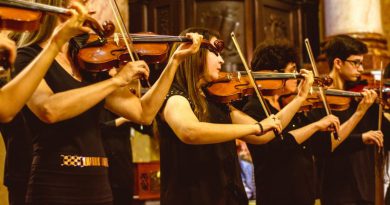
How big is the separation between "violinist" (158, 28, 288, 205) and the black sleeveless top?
1.88 ft

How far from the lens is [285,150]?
10.9 ft

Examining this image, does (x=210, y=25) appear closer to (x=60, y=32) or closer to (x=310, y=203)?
(x=310, y=203)

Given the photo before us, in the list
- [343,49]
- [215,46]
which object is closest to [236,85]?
[215,46]

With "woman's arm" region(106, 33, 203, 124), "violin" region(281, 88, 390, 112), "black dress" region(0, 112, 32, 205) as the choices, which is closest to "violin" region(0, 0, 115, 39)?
"woman's arm" region(106, 33, 203, 124)

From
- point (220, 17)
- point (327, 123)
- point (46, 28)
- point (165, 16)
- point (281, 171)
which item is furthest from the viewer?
point (165, 16)

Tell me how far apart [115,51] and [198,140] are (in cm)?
58

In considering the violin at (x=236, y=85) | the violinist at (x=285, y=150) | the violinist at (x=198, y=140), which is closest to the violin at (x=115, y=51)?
the violinist at (x=198, y=140)

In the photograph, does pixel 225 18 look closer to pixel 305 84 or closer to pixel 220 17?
pixel 220 17

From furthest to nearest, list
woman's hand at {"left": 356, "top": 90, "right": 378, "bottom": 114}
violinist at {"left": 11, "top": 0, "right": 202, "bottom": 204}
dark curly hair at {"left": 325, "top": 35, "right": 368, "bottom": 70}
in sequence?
dark curly hair at {"left": 325, "top": 35, "right": 368, "bottom": 70}
woman's hand at {"left": 356, "top": 90, "right": 378, "bottom": 114}
violinist at {"left": 11, "top": 0, "right": 202, "bottom": 204}

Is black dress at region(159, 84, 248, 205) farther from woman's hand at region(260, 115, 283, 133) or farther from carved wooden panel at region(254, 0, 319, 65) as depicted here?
carved wooden panel at region(254, 0, 319, 65)

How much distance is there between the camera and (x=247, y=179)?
618 cm

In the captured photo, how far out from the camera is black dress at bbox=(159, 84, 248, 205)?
9.14 ft

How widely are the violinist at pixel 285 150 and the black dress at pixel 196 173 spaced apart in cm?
40

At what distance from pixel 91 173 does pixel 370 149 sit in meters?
2.30
